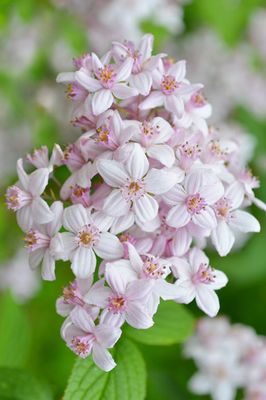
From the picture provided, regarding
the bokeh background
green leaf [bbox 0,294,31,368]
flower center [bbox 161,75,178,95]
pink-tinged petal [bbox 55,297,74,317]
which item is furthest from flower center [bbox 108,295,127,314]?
the bokeh background

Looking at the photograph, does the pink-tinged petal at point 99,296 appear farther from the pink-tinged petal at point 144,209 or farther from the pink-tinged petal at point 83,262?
the pink-tinged petal at point 144,209

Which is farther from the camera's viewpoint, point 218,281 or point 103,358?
point 218,281

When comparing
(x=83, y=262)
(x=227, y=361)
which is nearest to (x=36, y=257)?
(x=83, y=262)

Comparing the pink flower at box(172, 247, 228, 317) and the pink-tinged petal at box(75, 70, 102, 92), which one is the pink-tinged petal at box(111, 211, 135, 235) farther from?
the pink-tinged petal at box(75, 70, 102, 92)

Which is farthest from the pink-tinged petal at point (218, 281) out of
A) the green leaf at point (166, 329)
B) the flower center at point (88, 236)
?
the flower center at point (88, 236)

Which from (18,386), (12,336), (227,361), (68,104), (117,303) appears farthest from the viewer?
(68,104)

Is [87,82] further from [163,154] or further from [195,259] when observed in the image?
[195,259]

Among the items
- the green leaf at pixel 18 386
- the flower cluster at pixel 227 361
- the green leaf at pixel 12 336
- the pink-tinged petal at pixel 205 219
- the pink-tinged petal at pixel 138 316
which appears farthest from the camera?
the flower cluster at pixel 227 361

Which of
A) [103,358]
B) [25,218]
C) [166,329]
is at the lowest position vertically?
[166,329]
